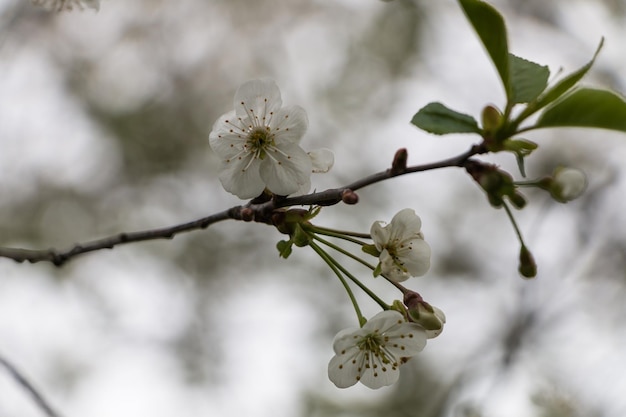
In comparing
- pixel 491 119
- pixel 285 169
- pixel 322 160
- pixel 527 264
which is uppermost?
pixel 322 160

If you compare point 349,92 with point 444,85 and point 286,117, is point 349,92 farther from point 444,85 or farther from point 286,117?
point 286,117

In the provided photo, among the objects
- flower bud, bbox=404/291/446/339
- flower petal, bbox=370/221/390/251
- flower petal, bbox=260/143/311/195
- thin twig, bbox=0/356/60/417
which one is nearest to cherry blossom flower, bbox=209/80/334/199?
flower petal, bbox=260/143/311/195

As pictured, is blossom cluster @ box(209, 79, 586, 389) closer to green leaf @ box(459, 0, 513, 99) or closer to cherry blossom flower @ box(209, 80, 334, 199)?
cherry blossom flower @ box(209, 80, 334, 199)

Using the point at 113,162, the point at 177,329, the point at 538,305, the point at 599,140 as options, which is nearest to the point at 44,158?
the point at 113,162

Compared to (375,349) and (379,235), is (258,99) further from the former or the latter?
(375,349)

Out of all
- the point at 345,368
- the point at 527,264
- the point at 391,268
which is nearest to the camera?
the point at 527,264

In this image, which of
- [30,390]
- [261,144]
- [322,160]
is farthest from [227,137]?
[30,390]
